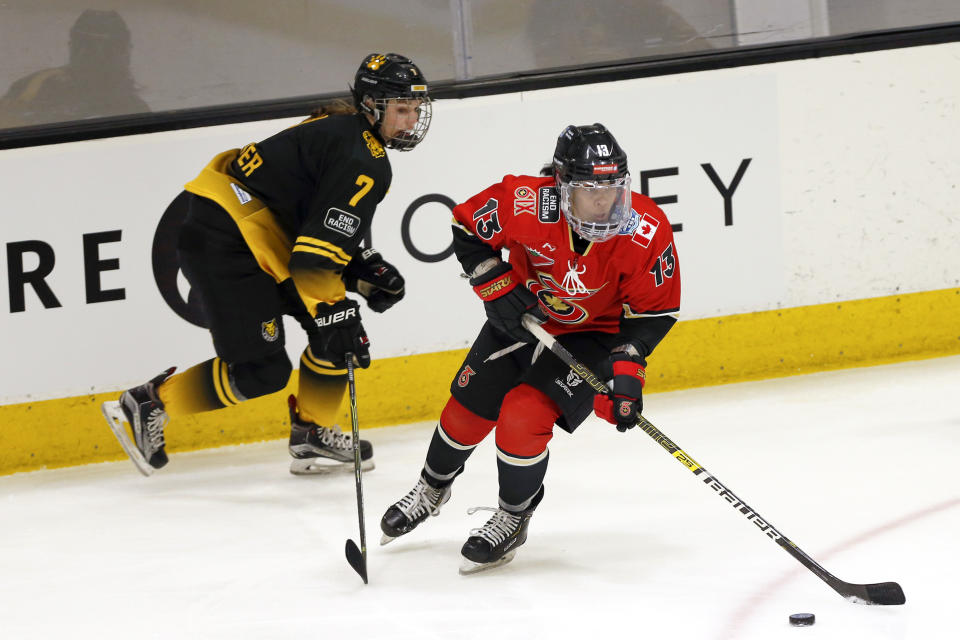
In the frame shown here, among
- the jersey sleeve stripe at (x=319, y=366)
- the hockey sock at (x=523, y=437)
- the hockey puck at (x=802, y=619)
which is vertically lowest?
the hockey puck at (x=802, y=619)

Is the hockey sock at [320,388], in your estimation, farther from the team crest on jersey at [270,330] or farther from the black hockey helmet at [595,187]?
the black hockey helmet at [595,187]

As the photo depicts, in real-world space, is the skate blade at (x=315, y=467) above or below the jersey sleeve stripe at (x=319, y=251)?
below

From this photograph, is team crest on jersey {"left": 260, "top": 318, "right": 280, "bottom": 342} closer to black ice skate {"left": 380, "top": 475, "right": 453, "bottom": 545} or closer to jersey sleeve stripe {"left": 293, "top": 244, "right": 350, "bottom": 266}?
jersey sleeve stripe {"left": 293, "top": 244, "right": 350, "bottom": 266}

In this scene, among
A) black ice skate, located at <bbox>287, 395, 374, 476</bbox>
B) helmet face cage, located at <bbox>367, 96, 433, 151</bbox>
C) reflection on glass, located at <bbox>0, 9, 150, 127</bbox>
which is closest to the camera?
helmet face cage, located at <bbox>367, 96, 433, 151</bbox>

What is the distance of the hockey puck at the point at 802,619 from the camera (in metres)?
2.04

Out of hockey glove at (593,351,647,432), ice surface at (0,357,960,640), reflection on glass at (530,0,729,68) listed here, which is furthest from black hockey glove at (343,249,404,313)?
reflection on glass at (530,0,729,68)

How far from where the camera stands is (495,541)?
241 centimetres

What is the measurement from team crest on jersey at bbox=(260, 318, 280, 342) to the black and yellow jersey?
5.0 inches

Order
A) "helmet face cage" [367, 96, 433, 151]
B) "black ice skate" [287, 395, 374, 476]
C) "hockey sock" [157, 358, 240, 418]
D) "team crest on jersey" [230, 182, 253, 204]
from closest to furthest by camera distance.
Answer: "helmet face cage" [367, 96, 433, 151] < "team crest on jersey" [230, 182, 253, 204] < "hockey sock" [157, 358, 240, 418] < "black ice skate" [287, 395, 374, 476]

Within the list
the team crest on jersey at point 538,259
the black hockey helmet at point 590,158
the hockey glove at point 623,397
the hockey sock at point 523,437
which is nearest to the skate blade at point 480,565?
the hockey sock at point 523,437

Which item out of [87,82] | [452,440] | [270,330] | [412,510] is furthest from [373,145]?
[87,82]

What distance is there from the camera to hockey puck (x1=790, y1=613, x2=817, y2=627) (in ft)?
6.70

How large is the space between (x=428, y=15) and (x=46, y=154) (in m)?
1.38

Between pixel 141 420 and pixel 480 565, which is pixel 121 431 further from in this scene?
pixel 480 565
